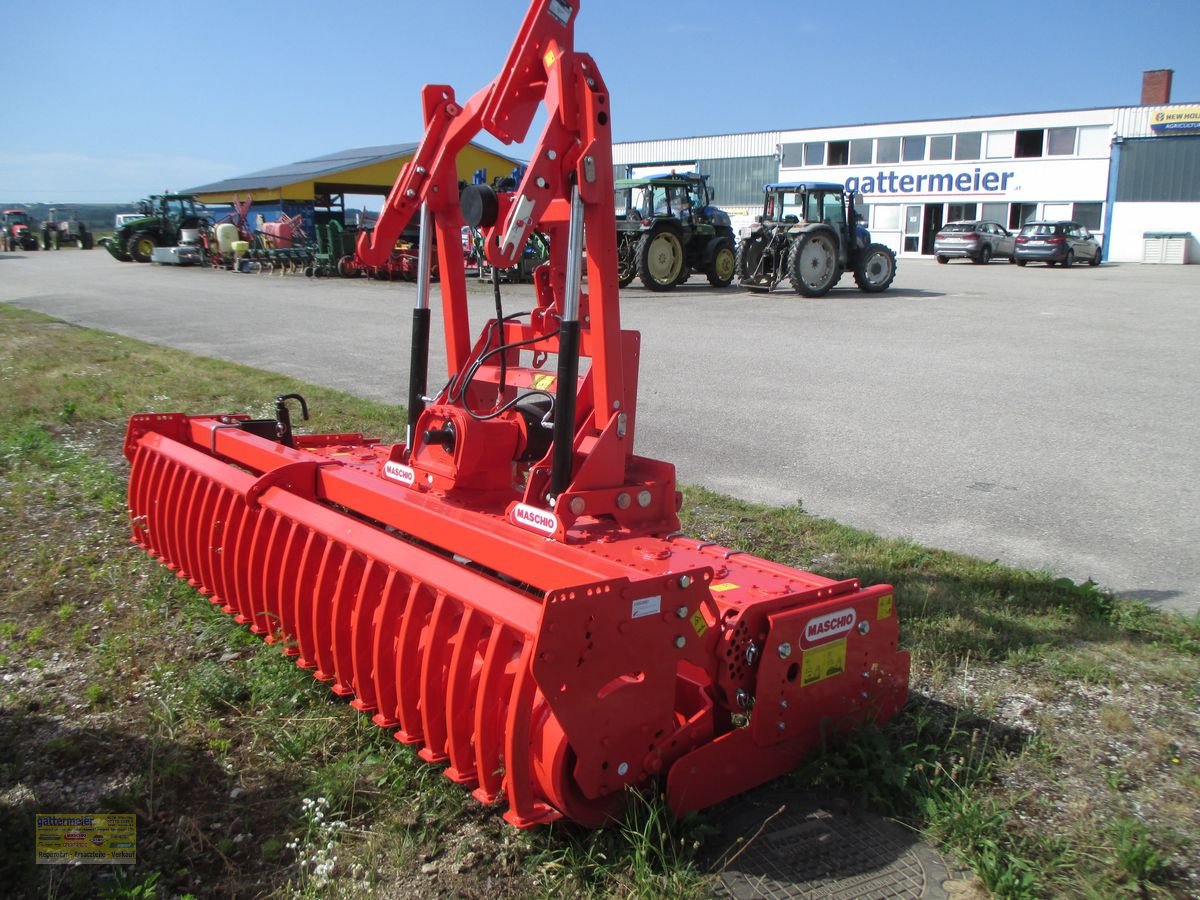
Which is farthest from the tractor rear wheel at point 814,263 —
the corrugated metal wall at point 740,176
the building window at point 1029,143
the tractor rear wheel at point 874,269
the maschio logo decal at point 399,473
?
the corrugated metal wall at point 740,176

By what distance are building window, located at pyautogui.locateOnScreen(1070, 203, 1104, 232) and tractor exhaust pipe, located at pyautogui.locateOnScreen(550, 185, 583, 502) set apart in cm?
4348

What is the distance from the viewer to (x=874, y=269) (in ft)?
72.1

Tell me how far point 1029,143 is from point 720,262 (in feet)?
88.0

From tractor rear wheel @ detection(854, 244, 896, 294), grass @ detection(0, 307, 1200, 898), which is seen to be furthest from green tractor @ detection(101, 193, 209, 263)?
grass @ detection(0, 307, 1200, 898)

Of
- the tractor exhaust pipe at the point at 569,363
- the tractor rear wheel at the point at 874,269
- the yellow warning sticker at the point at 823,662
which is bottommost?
the yellow warning sticker at the point at 823,662

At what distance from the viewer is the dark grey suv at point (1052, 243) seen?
111ft

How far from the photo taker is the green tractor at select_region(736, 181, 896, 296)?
2027 centimetres

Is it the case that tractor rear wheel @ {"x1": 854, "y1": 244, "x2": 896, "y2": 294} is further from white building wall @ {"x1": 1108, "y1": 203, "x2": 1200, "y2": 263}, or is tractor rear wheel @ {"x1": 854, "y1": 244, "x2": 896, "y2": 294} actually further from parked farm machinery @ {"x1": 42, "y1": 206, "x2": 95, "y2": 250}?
parked farm machinery @ {"x1": 42, "y1": 206, "x2": 95, "y2": 250}

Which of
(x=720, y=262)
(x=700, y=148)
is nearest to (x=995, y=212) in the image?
(x=700, y=148)

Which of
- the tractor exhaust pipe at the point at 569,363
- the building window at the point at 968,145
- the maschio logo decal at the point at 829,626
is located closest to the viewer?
the maschio logo decal at the point at 829,626

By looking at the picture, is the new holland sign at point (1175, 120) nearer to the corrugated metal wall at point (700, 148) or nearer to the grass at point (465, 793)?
the corrugated metal wall at point (700, 148)

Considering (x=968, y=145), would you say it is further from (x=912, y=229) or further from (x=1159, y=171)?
(x=1159, y=171)

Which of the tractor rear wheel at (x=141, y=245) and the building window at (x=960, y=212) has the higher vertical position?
the building window at (x=960, y=212)

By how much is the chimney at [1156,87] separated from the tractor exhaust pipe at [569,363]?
49.3 meters
